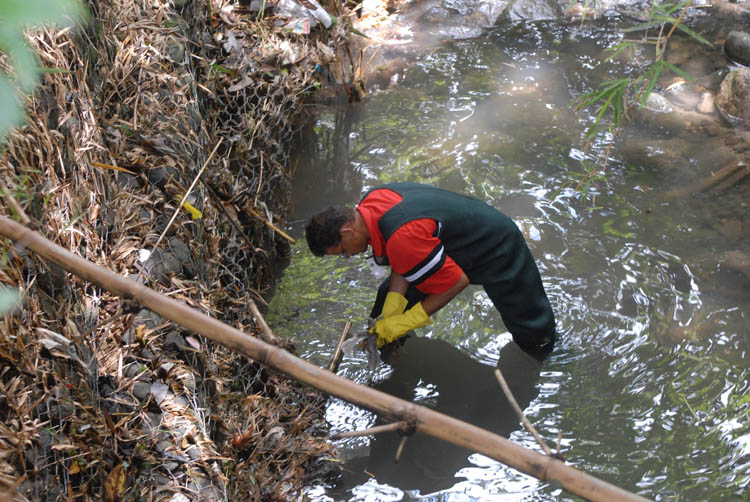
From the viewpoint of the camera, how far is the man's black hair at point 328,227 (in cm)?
286

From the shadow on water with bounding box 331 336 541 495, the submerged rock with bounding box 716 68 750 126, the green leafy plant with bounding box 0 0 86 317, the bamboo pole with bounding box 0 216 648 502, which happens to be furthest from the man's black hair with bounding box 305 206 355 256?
the submerged rock with bounding box 716 68 750 126

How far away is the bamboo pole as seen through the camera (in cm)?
113

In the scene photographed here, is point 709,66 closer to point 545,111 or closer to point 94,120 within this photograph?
point 545,111

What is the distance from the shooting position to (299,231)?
4809 millimetres

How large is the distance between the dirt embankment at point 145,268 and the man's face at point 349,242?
540mm

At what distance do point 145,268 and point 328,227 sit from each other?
88 centimetres

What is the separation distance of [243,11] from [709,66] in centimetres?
517

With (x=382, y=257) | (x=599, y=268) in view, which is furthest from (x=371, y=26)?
(x=382, y=257)

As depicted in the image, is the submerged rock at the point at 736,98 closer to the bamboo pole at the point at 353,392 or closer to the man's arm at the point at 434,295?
the man's arm at the point at 434,295

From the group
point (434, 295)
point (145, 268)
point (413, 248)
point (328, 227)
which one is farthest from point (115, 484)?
point (434, 295)

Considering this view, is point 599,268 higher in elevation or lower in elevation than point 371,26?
lower

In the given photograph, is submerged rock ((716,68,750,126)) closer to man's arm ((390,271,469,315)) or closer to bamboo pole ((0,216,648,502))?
man's arm ((390,271,469,315))

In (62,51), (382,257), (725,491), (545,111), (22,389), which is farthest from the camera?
(545,111)

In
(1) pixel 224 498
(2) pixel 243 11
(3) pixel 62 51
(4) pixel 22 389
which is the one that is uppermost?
(3) pixel 62 51
